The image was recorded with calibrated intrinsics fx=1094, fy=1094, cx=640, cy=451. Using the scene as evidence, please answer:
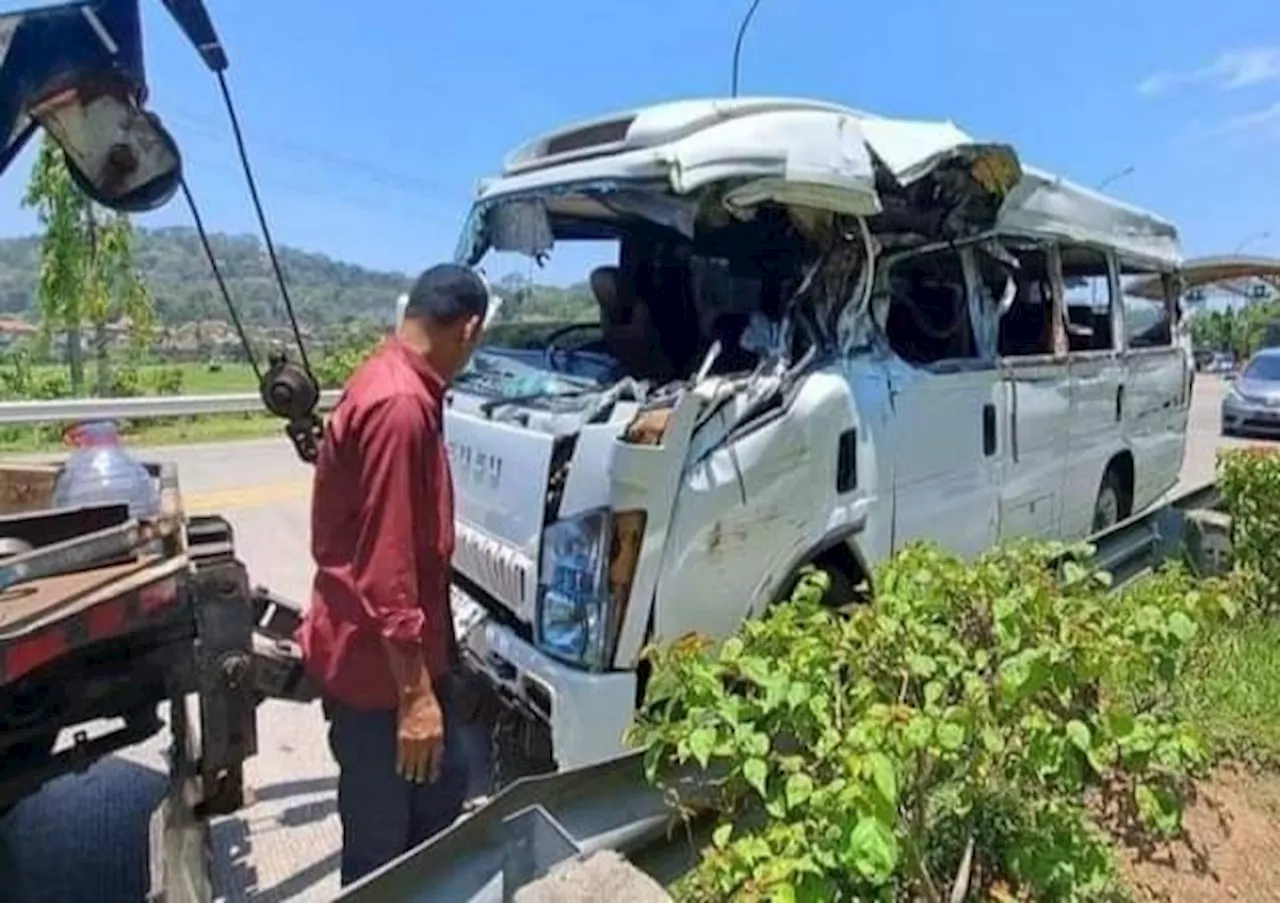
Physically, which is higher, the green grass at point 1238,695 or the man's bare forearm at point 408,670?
the man's bare forearm at point 408,670

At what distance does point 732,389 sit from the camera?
12.8 ft

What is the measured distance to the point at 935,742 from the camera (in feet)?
7.05

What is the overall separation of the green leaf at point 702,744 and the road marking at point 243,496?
8.45 metres

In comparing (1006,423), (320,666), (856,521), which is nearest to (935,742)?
(320,666)

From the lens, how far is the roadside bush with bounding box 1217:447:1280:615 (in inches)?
216

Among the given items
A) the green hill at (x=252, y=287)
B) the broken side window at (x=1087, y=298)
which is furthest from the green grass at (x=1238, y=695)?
the green hill at (x=252, y=287)

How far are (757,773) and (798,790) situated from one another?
9cm

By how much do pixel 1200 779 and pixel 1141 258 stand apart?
15.7 feet

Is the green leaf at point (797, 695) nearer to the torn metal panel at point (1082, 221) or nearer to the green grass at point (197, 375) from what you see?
the torn metal panel at point (1082, 221)

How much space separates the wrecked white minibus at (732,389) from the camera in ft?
12.1

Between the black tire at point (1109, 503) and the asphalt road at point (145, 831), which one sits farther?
the black tire at point (1109, 503)

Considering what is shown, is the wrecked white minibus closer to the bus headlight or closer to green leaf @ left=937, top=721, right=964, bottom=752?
the bus headlight

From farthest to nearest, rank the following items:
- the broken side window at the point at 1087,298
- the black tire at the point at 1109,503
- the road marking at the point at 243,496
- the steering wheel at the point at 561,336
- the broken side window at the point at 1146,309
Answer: the road marking at the point at 243,496 < the broken side window at the point at 1146,309 < the black tire at the point at 1109,503 < the broken side window at the point at 1087,298 < the steering wheel at the point at 561,336

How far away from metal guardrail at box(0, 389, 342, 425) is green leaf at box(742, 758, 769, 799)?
9686 mm
